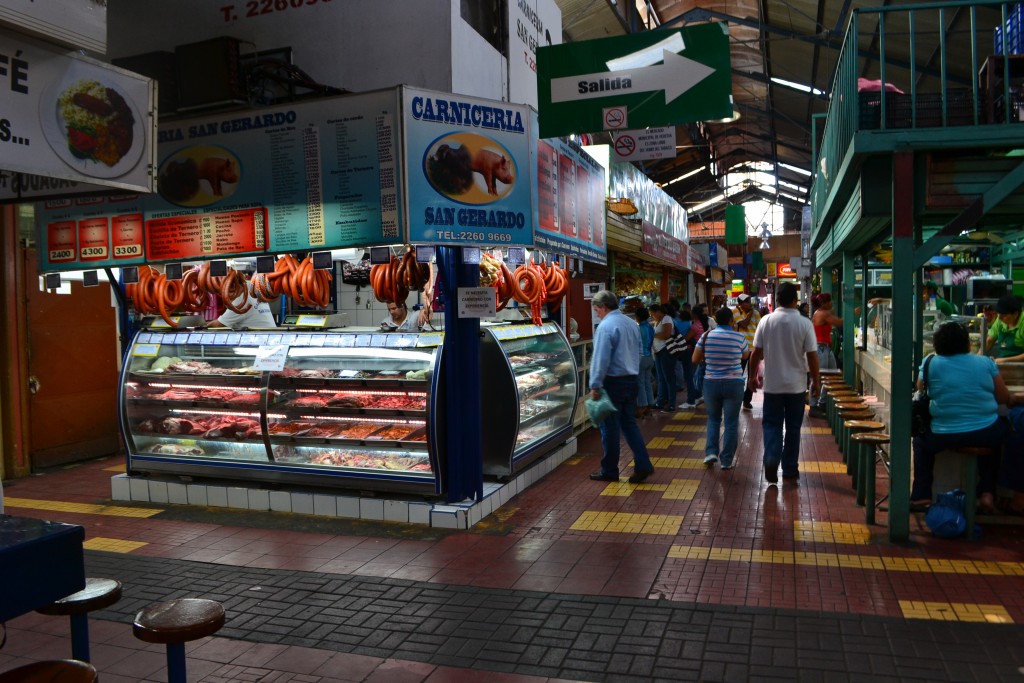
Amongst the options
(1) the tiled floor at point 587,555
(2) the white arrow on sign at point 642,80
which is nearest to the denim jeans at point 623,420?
(1) the tiled floor at point 587,555

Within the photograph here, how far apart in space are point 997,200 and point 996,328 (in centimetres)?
450

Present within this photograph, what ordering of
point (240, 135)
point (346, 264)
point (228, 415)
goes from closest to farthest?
point (240, 135) → point (228, 415) → point (346, 264)

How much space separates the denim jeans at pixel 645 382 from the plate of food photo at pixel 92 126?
9.12 meters

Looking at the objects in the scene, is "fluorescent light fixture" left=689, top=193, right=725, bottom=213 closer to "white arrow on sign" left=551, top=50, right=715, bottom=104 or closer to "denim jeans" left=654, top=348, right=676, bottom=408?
"denim jeans" left=654, top=348, right=676, bottom=408

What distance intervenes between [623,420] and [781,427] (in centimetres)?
153

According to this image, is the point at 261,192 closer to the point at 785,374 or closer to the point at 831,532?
the point at 785,374

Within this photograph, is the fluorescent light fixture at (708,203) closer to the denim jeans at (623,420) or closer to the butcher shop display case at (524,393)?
the butcher shop display case at (524,393)

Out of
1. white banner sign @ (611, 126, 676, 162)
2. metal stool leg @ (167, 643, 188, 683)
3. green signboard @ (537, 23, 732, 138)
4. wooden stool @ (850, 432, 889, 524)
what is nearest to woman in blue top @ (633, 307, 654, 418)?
white banner sign @ (611, 126, 676, 162)

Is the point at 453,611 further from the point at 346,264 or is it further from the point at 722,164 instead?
the point at 722,164

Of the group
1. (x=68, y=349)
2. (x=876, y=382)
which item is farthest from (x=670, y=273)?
(x=68, y=349)

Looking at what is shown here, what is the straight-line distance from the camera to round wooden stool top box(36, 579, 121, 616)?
289 centimetres

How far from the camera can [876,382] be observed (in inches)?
374

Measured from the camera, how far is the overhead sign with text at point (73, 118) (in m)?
2.93

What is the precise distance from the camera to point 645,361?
11773 millimetres
